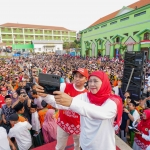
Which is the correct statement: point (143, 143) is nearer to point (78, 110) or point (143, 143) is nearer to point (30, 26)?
point (78, 110)

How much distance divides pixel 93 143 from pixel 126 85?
504cm

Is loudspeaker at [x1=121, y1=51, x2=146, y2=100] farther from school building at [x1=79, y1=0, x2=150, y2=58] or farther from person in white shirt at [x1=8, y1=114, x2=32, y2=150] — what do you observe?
school building at [x1=79, y1=0, x2=150, y2=58]

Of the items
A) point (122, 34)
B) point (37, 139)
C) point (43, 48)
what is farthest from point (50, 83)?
point (43, 48)

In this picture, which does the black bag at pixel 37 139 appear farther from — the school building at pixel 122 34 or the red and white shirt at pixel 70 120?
the school building at pixel 122 34

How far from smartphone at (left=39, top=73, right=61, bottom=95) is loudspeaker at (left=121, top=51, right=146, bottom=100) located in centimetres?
479

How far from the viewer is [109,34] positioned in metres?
25.0

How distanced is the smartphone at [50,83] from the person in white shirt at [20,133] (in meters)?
1.60

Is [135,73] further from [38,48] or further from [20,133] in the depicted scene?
[38,48]

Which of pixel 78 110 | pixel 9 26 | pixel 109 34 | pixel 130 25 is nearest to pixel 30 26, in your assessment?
pixel 9 26

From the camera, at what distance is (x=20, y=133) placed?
2.71 metres

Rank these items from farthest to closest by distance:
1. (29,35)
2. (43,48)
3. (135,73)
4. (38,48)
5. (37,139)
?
(29,35), (43,48), (38,48), (135,73), (37,139)

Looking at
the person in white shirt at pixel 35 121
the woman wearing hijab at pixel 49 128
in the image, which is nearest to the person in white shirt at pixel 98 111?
the woman wearing hijab at pixel 49 128

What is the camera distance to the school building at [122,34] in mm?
17594

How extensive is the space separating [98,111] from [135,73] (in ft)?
16.4
